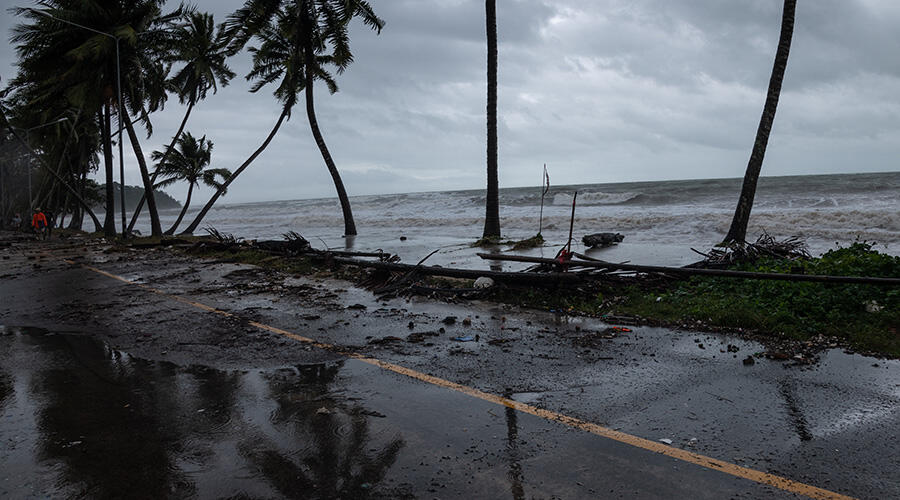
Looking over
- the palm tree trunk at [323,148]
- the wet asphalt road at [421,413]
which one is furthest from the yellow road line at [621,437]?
the palm tree trunk at [323,148]

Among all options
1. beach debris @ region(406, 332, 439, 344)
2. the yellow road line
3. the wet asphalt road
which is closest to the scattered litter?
the wet asphalt road

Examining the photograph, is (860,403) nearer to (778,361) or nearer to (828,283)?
(778,361)

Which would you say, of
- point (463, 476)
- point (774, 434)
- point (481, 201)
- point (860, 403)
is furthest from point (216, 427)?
point (481, 201)

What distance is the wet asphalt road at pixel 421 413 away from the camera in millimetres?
2818

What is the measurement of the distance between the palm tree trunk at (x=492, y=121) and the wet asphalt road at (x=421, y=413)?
1093cm

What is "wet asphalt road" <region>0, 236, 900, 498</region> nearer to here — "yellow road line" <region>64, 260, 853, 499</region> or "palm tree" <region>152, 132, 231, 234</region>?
Result: "yellow road line" <region>64, 260, 853, 499</region>

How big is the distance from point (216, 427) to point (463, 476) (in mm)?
1725

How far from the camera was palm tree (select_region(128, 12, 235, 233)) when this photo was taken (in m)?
24.8

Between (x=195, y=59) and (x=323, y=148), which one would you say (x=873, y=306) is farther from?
(x=195, y=59)

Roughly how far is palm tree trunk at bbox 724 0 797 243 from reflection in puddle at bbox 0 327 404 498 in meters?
9.79

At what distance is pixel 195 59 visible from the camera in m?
25.0

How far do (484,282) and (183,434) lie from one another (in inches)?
204

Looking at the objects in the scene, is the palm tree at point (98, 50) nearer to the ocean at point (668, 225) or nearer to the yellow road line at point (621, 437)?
the ocean at point (668, 225)

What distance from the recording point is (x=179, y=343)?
19.1ft
